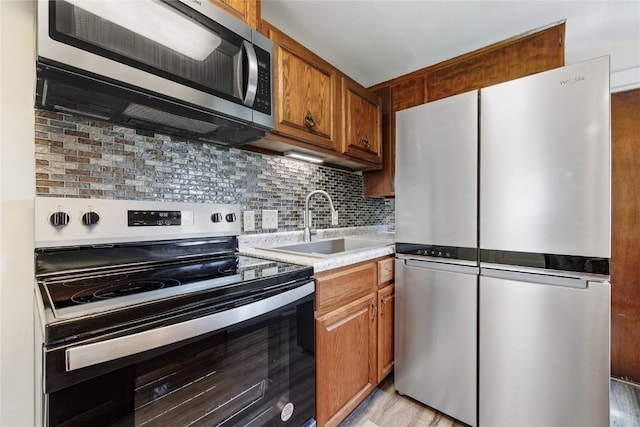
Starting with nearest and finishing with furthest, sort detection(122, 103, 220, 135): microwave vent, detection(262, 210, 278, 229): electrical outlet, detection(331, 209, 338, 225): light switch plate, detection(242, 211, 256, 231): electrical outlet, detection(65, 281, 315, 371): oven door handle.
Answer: detection(65, 281, 315, 371): oven door handle
detection(122, 103, 220, 135): microwave vent
detection(242, 211, 256, 231): electrical outlet
detection(262, 210, 278, 229): electrical outlet
detection(331, 209, 338, 225): light switch plate

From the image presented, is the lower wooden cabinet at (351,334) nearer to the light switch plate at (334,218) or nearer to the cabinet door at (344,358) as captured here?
the cabinet door at (344,358)

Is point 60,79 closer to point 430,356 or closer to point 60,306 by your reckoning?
point 60,306

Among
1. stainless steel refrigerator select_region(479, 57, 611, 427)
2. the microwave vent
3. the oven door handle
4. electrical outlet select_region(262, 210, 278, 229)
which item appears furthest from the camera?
electrical outlet select_region(262, 210, 278, 229)

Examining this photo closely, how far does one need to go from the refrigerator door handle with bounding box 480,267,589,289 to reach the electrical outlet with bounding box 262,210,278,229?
1.19 meters

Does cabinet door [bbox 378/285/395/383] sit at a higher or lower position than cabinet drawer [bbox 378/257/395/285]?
lower

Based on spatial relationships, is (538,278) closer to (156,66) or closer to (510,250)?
(510,250)

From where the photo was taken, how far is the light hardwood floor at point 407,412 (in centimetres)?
148

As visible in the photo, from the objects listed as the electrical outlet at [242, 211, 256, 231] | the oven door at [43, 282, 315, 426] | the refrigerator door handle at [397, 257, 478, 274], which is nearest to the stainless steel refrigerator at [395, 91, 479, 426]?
the refrigerator door handle at [397, 257, 478, 274]

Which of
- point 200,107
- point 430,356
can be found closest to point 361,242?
point 430,356

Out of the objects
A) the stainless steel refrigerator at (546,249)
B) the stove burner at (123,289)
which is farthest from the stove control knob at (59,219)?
the stainless steel refrigerator at (546,249)

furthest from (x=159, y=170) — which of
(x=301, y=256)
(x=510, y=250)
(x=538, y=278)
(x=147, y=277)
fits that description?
(x=538, y=278)

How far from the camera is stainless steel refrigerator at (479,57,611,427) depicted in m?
1.12

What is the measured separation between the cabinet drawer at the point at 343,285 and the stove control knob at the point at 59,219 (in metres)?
0.96

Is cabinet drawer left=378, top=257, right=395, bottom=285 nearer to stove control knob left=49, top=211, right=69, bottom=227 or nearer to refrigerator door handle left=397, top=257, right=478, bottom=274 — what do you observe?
refrigerator door handle left=397, top=257, right=478, bottom=274
